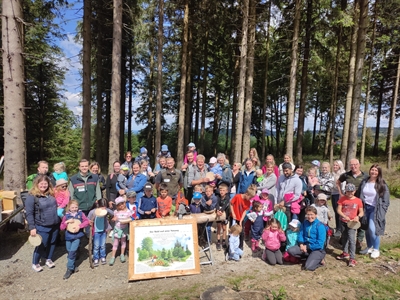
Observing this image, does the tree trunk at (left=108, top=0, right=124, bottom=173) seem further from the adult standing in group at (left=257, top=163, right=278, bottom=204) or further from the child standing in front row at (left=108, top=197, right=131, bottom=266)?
the adult standing in group at (left=257, top=163, right=278, bottom=204)

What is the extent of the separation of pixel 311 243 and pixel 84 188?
4912mm

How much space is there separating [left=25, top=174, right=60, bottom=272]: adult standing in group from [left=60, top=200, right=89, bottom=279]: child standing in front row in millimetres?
259

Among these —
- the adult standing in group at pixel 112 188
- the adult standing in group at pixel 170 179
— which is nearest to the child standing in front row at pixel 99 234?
the adult standing in group at pixel 112 188

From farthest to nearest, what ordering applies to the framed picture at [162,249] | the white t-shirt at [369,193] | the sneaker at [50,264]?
1. the white t-shirt at [369,193]
2. the sneaker at [50,264]
3. the framed picture at [162,249]

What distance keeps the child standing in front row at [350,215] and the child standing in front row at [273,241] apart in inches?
53.4

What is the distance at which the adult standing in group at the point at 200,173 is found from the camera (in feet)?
20.4

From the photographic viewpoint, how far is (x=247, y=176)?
21.7 ft

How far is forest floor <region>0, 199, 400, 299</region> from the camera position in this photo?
13.5 ft

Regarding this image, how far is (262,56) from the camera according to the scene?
2089 cm

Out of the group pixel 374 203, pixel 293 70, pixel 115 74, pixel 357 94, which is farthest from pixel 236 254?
pixel 293 70

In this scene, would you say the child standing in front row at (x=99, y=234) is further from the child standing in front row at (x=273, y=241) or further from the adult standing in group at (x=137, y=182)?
the child standing in front row at (x=273, y=241)

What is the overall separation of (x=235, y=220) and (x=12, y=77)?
256 inches

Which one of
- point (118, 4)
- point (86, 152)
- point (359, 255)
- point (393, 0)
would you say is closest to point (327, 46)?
point (393, 0)

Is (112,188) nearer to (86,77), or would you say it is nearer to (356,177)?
(356,177)
